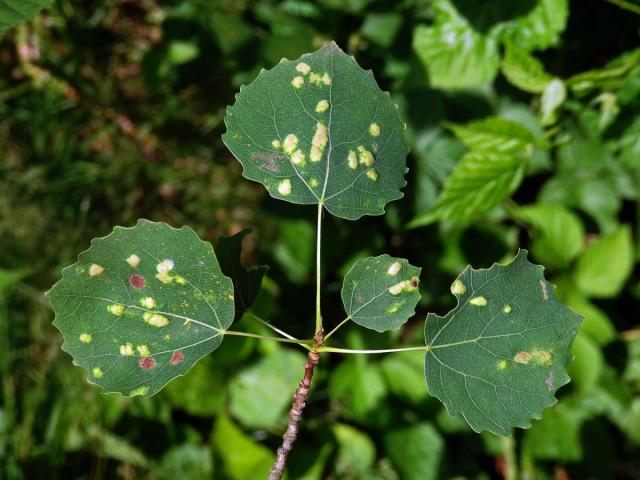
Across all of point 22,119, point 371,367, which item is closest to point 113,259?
point 371,367

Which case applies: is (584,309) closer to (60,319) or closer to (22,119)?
(60,319)

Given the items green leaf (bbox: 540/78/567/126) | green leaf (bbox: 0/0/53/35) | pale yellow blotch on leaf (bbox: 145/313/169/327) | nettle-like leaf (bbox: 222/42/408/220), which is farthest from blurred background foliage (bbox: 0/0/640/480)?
pale yellow blotch on leaf (bbox: 145/313/169/327)

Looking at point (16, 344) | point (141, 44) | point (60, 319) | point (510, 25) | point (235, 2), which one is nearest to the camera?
point (60, 319)

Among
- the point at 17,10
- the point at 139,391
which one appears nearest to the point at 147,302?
the point at 139,391

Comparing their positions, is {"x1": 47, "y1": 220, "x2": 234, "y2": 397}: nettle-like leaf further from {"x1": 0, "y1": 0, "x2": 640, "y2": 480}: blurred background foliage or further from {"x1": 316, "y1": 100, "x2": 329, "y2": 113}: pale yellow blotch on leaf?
{"x1": 0, "y1": 0, "x2": 640, "y2": 480}: blurred background foliage

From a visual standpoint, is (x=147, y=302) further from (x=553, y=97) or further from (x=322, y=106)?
Result: (x=553, y=97)

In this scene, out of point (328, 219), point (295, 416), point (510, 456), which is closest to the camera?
point (295, 416)

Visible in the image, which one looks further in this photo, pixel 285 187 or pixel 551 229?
pixel 551 229
